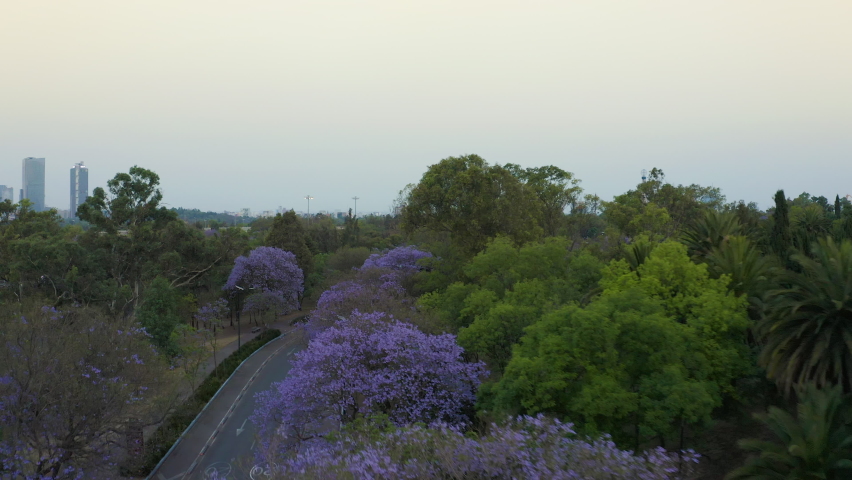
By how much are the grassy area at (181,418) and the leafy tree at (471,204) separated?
1179cm

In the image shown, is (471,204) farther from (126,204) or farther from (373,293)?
(126,204)

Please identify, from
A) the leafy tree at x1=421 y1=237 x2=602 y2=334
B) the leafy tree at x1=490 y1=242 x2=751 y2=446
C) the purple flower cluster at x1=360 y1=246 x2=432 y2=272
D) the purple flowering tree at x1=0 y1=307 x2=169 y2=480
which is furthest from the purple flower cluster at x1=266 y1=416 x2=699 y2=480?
the purple flower cluster at x1=360 y1=246 x2=432 y2=272

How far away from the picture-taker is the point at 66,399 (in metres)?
13.3

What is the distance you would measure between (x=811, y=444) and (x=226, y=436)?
58.6ft

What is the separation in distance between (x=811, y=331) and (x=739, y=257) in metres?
5.37

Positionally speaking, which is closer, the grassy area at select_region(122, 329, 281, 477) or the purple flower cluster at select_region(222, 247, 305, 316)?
the grassy area at select_region(122, 329, 281, 477)

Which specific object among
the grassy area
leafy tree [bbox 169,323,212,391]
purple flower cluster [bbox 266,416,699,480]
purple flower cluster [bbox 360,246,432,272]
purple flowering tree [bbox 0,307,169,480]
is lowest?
the grassy area

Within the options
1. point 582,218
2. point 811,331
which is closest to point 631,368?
point 811,331

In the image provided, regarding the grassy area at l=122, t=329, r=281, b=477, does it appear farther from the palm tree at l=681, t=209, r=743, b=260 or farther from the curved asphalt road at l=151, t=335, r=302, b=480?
the palm tree at l=681, t=209, r=743, b=260

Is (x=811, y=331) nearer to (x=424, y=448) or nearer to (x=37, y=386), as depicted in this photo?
(x=424, y=448)

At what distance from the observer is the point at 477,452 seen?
28.1ft

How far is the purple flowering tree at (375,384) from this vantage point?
1505cm

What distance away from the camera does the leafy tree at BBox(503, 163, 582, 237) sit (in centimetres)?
3741

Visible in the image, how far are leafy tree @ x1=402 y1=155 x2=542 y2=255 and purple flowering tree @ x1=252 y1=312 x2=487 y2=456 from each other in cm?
1358
